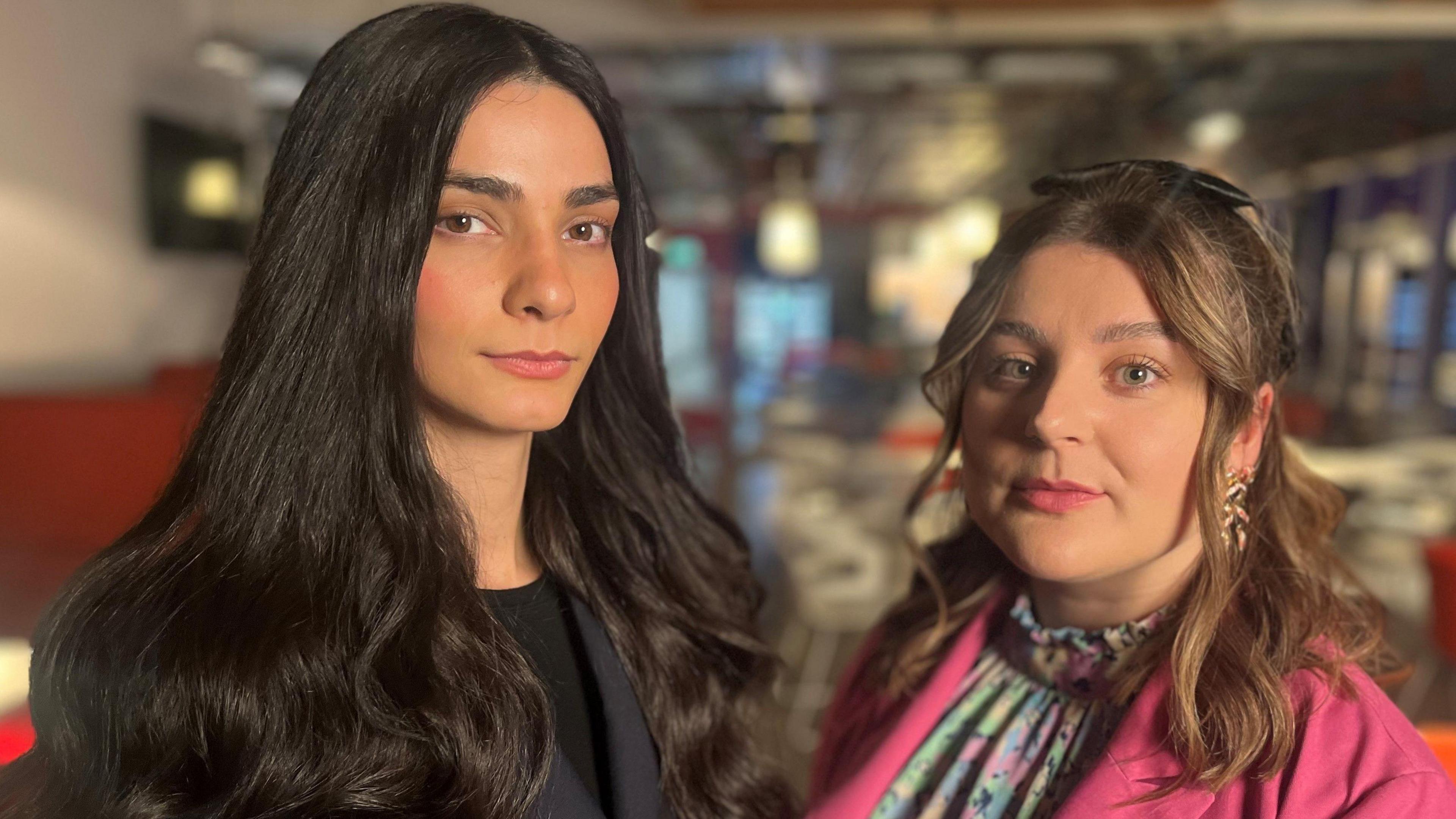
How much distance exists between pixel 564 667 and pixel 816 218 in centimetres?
796

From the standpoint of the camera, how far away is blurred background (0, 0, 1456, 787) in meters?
1.34

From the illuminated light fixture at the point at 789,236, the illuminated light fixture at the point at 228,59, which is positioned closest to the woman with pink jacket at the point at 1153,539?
the illuminated light fixture at the point at 228,59

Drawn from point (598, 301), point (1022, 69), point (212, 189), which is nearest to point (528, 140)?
point (598, 301)

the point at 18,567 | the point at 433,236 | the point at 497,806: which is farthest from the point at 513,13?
the point at 18,567

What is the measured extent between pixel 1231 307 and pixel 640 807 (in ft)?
2.44

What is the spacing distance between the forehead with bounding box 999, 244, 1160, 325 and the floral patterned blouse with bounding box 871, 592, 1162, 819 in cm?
31

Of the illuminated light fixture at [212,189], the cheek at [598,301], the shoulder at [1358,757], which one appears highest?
Answer: the illuminated light fixture at [212,189]

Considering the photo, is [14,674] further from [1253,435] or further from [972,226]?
[972,226]

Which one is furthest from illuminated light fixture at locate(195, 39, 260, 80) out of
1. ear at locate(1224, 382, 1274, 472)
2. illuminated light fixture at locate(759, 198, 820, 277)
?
illuminated light fixture at locate(759, 198, 820, 277)

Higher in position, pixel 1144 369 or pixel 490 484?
pixel 1144 369

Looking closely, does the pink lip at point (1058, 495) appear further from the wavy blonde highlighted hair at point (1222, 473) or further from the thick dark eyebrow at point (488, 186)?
the thick dark eyebrow at point (488, 186)

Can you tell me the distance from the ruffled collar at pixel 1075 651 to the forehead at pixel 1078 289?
0.31m

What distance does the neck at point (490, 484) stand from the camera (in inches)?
38.3

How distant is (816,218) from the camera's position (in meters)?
8.76
